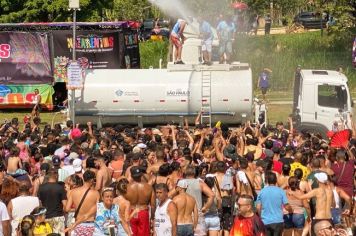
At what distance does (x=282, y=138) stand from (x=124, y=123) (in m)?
9.39

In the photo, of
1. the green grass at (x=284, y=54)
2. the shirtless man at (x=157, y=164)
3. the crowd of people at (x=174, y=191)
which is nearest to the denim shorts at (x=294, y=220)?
the crowd of people at (x=174, y=191)

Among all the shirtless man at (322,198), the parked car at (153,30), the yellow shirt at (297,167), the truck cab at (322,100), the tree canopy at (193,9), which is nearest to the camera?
the shirtless man at (322,198)

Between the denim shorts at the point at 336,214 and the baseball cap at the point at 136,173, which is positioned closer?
the baseball cap at the point at 136,173

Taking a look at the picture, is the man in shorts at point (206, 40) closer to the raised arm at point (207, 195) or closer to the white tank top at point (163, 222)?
the raised arm at point (207, 195)

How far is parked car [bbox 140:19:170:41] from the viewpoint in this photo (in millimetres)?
57838

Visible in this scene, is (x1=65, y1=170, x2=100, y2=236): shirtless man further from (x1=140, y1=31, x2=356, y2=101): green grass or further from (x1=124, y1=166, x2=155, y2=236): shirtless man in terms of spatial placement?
(x1=140, y1=31, x2=356, y2=101): green grass

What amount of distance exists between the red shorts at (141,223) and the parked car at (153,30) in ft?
141

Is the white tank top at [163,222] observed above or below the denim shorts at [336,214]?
above

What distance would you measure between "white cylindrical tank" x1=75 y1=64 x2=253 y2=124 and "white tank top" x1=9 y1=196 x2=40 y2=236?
16638 millimetres

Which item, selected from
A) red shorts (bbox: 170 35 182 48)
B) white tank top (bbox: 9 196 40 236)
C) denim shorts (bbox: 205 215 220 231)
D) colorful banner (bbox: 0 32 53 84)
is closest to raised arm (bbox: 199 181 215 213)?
denim shorts (bbox: 205 215 220 231)

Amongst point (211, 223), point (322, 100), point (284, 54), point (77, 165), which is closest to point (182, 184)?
point (211, 223)

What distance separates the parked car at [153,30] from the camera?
57838 millimetres

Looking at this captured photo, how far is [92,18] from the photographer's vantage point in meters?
57.1

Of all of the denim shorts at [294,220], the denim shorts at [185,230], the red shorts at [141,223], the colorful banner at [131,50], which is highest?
the colorful banner at [131,50]
